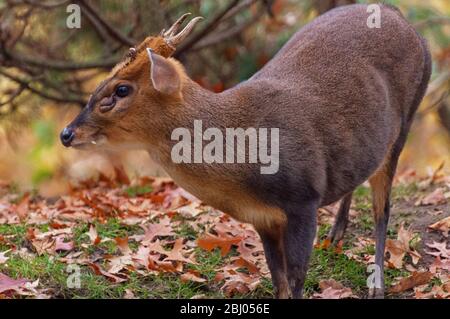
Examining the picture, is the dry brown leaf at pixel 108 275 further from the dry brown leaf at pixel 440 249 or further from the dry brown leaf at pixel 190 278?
the dry brown leaf at pixel 440 249

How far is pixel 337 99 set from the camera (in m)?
5.39

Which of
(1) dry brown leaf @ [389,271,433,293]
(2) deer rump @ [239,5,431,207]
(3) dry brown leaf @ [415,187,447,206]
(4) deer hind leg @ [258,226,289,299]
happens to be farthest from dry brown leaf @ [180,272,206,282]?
(3) dry brown leaf @ [415,187,447,206]

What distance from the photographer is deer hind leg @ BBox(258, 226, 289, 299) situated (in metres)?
5.21

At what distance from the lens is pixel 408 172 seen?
348 inches

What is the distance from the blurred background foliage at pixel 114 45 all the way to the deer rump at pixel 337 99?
7.35 feet

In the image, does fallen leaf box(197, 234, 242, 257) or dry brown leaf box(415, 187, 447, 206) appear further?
dry brown leaf box(415, 187, 447, 206)

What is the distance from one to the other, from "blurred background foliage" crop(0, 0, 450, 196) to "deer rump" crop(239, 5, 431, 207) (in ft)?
7.35

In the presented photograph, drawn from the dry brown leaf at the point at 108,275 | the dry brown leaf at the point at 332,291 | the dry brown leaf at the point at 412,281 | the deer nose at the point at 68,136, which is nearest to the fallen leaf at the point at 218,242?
the dry brown leaf at the point at 108,275

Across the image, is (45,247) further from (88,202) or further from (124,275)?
(88,202)

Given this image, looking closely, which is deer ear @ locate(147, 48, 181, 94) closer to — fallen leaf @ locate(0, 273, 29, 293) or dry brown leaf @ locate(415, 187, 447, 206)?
fallen leaf @ locate(0, 273, 29, 293)

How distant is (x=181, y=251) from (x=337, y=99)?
5.02 ft

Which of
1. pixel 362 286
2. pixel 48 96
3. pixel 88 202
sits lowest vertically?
pixel 362 286
